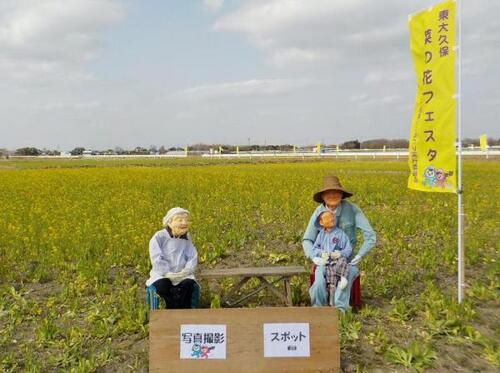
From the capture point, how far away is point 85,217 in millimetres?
10484

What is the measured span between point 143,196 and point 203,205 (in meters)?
2.77

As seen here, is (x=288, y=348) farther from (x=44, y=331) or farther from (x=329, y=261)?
(x=44, y=331)

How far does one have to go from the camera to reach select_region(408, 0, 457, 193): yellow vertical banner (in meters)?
4.98

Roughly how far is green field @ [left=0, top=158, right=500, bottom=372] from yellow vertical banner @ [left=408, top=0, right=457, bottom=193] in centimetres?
145

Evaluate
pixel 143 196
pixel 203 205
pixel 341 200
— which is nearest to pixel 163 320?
pixel 341 200

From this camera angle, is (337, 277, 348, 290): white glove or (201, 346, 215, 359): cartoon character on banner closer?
(201, 346, 215, 359): cartoon character on banner

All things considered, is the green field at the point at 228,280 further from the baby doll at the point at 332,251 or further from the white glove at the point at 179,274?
the white glove at the point at 179,274

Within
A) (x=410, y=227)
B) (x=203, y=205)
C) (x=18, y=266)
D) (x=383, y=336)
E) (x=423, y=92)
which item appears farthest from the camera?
(x=203, y=205)

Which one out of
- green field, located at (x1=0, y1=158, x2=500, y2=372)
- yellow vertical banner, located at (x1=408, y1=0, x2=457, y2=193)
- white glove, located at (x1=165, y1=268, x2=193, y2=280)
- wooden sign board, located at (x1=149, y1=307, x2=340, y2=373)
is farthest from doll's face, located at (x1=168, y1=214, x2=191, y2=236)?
yellow vertical banner, located at (x1=408, y1=0, x2=457, y2=193)

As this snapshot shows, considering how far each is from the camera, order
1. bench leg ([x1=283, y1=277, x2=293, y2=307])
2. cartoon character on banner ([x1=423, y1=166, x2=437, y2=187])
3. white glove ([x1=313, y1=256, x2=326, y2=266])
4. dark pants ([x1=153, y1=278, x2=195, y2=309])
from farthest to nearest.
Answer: cartoon character on banner ([x1=423, y1=166, x2=437, y2=187]) → bench leg ([x1=283, y1=277, x2=293, y2=307]) → white glove ([x1=313, y1=256, x2=326, y2=266]) → dark pants ([x1=153, y1=278, x2=195, y2=309])

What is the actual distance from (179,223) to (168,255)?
0.36 meters

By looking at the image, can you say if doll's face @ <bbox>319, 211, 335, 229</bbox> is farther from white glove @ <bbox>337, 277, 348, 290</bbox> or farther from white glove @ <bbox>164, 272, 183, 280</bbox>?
white glove @ <bbox>164, 272, 183, 280</bbox>

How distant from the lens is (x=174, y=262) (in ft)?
16.1

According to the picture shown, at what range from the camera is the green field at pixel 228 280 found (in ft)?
14.2
